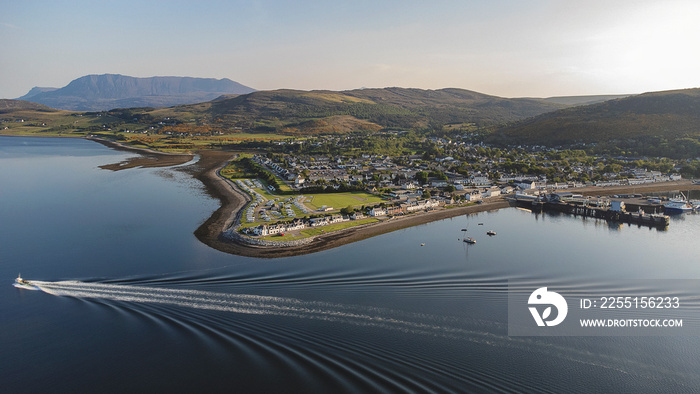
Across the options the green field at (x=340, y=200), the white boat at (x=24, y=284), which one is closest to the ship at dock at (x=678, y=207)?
the green field at (x=340, y=200)

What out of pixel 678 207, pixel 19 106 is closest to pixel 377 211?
pixel 678 207

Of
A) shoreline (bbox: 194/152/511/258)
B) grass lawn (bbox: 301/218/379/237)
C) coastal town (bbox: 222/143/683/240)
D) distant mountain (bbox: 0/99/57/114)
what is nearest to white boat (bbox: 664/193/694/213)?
coastal town (bbox: 222/143/683/240)

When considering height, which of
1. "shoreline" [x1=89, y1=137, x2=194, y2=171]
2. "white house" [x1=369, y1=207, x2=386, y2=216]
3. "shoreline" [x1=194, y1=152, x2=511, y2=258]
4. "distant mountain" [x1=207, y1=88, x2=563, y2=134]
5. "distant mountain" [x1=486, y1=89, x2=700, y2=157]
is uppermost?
"distant mountain" [x1=207, y1=88, x2=563, y2=134]

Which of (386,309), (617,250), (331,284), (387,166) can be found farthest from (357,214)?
(387,166)

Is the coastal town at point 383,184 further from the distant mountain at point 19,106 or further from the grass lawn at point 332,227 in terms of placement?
the distant mountain at point 19,106

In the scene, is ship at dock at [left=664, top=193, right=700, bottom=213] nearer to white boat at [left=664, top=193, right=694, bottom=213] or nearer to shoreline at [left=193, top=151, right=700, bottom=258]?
white boat at [left=664, top=193, right=694, bottom=213]

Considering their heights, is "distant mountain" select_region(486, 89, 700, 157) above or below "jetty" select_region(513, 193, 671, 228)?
above

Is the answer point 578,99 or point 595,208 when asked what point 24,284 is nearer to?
point 595,208
